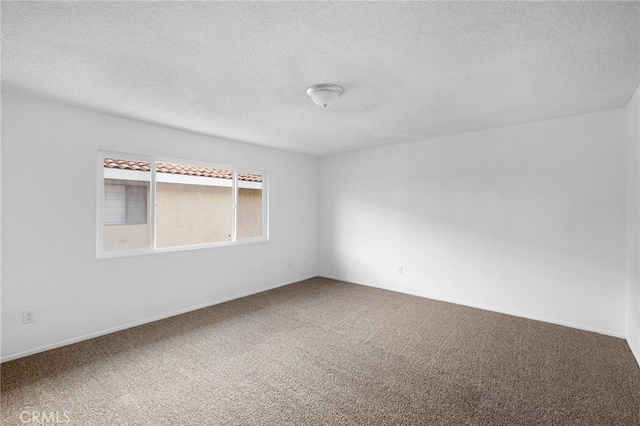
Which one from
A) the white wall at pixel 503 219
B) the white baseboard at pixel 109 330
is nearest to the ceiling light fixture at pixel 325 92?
the white wall at pixel 503 219

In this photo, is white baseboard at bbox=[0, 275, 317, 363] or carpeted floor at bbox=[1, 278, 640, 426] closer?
carpeted floor at bbox=[1, 278, 640, 426]

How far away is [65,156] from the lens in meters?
3.00

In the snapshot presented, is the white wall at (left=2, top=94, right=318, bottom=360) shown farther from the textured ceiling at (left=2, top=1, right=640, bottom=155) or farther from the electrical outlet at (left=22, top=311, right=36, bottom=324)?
the textured ceiling at (left=2, top=1, right=640, bottom=155)

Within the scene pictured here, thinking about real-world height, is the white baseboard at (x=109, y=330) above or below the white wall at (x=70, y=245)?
below

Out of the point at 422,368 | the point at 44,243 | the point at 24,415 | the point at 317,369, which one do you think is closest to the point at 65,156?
the point at 44,243

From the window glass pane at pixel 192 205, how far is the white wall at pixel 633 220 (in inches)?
187

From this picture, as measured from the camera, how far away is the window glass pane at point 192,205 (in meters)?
3.88

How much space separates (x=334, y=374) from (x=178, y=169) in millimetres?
3224

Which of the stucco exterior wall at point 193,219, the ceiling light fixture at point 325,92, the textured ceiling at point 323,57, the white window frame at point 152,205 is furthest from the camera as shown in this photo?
the stucco exterior wall at point 193,219

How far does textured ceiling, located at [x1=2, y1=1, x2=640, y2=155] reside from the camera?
1.61 metres

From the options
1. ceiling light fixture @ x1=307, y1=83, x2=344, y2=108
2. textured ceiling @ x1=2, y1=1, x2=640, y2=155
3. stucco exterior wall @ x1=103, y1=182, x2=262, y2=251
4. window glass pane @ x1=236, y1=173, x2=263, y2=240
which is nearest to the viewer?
textured ceiling @ x1=2, y1=1, x2=640, y2=155

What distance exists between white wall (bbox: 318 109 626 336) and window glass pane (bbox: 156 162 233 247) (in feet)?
7.34

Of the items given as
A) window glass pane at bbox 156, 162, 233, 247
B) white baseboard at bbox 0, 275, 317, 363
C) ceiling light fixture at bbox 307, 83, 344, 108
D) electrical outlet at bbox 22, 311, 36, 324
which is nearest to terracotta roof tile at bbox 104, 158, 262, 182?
window glass pane at bbox 156, 162, 233, 247

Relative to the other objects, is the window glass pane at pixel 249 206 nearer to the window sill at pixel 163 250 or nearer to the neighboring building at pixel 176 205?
the neighboring building at pixel 176 205
